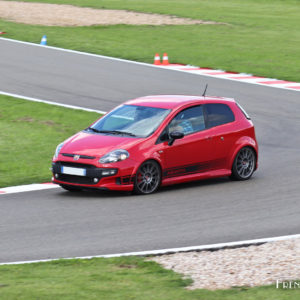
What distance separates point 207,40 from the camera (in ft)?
112

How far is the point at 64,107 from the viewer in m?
21.4

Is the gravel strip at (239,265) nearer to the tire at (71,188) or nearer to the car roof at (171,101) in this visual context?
the tire at (71,188)

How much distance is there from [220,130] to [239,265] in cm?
619

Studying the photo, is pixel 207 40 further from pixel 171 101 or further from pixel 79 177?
pixel 79 177

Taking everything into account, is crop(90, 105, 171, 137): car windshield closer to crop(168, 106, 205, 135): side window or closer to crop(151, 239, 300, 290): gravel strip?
crop(168, 106, 205, 135): side window

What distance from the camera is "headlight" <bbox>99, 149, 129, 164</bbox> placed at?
1312cm

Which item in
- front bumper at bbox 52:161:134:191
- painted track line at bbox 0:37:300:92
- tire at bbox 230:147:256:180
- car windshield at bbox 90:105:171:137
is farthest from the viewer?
painted track line at bbox 0:37:300:92

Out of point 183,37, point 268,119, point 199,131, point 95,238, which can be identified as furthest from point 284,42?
point 95,238

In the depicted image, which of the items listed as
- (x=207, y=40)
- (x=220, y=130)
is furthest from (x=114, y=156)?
(x=207, y=40)

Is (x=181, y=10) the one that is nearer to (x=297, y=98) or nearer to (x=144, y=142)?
(x=297, y=98)

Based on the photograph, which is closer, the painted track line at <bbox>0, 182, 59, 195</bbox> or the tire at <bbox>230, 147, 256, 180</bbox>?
the painted track line at <bbox>0, 182, 59, 195</bbox>

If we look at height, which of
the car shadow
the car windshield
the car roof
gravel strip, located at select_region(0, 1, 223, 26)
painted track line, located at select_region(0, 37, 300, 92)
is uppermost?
gravel strip, located at select_region(0, 1, 223, 26)

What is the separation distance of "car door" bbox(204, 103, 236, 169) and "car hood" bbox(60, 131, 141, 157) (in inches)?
63.0

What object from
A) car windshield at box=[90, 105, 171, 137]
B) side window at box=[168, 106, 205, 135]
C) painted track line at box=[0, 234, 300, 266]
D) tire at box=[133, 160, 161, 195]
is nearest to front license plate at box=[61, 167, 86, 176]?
tire at box=[133, 160, 161, 195]
